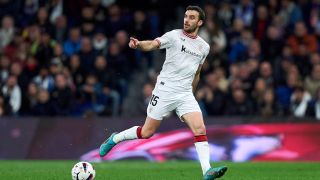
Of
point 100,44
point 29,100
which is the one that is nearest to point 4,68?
point 29,100

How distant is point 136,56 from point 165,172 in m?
9.04

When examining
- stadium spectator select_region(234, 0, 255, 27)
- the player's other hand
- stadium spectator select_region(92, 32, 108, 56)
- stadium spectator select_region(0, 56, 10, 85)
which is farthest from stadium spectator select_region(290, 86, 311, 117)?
the player's other hand

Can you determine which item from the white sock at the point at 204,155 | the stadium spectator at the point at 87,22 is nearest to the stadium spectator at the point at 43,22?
the stadium spectator at the point at 87,22

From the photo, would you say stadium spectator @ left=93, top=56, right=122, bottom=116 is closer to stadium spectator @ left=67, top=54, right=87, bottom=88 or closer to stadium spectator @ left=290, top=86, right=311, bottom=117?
stadium spectator @ left=67, top=54, right=87, bottom=88

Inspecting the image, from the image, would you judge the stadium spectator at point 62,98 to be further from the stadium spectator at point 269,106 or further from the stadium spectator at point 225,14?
the stadium spectator at point 225,14

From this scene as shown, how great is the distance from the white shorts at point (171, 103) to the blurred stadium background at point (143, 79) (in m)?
7.21

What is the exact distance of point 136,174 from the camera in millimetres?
15625

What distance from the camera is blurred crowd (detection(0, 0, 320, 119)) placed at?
22734 millimetres

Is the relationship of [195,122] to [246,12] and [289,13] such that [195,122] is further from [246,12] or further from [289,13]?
[289,13]

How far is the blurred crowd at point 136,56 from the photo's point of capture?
Answer: 2273 centimetres

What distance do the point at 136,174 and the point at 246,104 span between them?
24.6ft

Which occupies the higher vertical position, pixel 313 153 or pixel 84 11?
pixel 84 11

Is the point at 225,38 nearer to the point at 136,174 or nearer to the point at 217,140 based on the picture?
the point at 217,140

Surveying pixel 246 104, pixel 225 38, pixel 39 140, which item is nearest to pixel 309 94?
pixel 246 104
